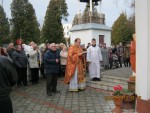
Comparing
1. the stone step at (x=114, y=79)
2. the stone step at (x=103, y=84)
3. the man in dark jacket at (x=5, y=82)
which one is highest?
the man in dark jacket at (x=5, y=82)

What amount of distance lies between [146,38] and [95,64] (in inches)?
202

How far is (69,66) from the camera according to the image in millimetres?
10914

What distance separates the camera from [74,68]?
35.7 ft

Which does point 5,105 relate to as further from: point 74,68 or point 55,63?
point 74,68

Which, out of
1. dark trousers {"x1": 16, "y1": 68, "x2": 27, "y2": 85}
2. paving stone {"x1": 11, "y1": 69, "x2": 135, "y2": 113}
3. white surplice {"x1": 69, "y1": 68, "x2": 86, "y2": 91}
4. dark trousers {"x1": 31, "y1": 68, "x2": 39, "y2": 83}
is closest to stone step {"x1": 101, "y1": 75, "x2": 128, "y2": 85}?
paving stone {"x1": 11, "y1": 69, "x2": 135, "y2": 113}

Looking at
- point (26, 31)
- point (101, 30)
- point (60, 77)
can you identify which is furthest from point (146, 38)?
point (26, 31)

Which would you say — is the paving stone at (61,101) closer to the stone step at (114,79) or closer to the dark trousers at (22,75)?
the stone step at (114,79)

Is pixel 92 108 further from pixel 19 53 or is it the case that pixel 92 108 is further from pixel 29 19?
pixel 29 19

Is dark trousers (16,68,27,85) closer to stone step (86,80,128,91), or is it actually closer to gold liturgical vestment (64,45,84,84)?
gold liturgical vestment (64,45,84,84)

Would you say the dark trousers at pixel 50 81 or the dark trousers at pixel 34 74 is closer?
the dark trousers at pixel 50 81

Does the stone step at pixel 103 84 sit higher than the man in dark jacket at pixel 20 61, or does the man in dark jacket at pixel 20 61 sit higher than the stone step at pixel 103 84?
the man in dark jacket at pixel 20 61

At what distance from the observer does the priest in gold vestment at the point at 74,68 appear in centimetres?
1086

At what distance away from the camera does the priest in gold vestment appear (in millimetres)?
10859

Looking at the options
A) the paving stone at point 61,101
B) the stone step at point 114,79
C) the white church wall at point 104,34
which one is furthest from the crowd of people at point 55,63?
the white church wall at point 104,34
